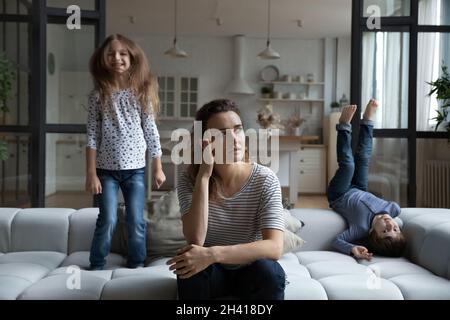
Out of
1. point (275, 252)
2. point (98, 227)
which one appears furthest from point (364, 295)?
point (98, 227)

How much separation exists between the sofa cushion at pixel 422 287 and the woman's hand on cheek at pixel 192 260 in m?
0.78

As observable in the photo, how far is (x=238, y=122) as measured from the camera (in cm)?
161

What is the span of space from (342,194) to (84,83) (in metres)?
1.78

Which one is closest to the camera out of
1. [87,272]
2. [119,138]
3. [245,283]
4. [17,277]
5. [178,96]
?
[245,283]

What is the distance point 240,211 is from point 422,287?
75 centimetres

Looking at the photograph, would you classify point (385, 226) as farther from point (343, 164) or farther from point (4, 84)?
point (4, 84)

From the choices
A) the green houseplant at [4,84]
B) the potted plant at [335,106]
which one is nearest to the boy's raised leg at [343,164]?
the green houseplant at [4,84]

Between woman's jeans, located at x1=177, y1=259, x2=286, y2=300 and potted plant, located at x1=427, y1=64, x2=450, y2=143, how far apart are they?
2.09m

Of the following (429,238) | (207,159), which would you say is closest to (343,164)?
(429,238)

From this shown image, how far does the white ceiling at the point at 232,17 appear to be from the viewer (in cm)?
628

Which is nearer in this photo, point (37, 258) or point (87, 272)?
point (87, 272)

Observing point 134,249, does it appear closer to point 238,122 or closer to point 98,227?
point 98,227

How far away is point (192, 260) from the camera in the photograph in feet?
4.77

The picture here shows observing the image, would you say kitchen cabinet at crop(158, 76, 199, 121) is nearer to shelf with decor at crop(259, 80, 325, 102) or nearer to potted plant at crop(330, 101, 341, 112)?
shelf with decor at crop(259, 80, 325, 102)
